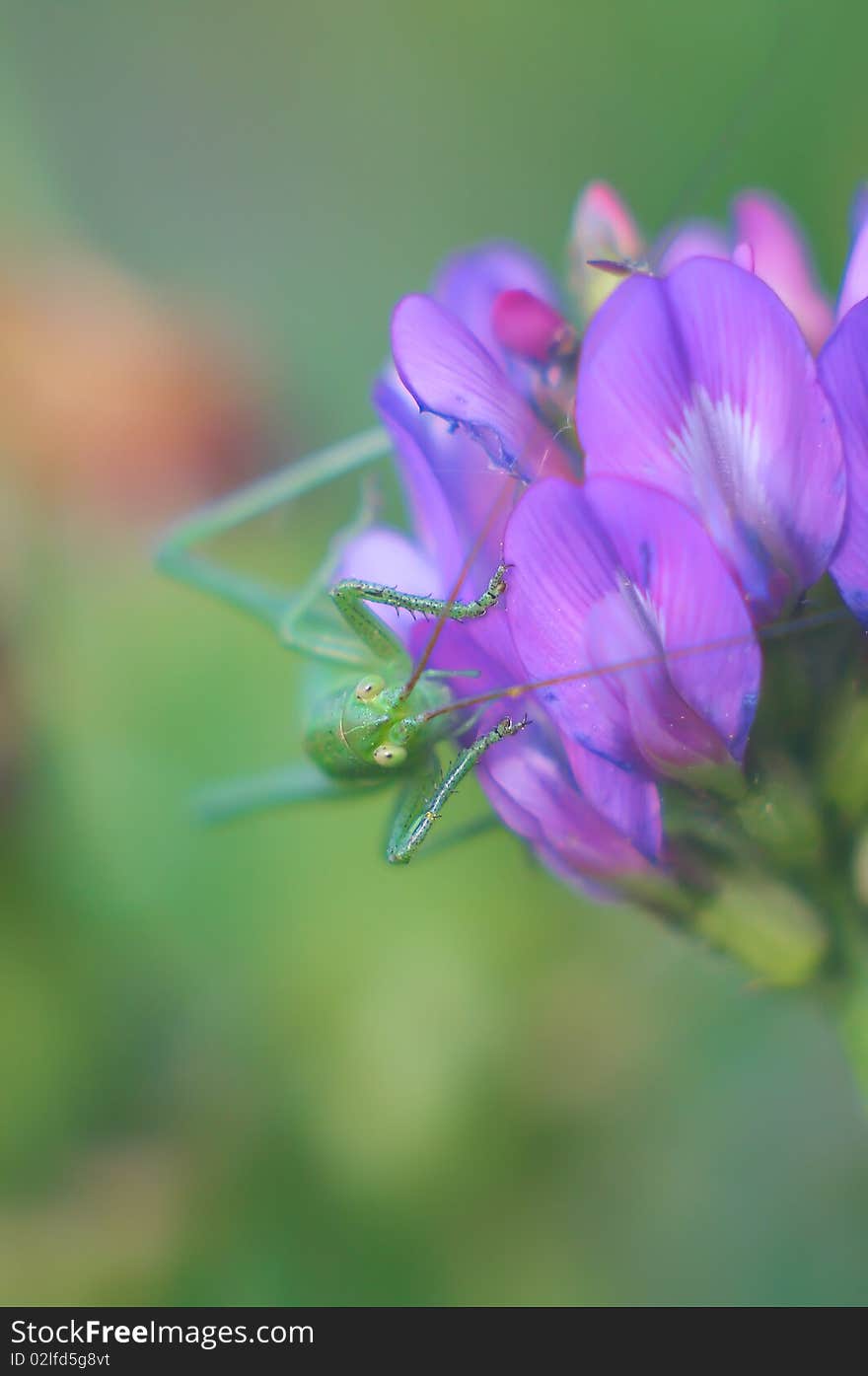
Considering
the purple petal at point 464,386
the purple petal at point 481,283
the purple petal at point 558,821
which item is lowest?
the purple petal at point 558,821

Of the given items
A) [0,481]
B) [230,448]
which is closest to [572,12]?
[230,448]

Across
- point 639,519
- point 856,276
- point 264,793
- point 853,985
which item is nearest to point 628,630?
point 639,519

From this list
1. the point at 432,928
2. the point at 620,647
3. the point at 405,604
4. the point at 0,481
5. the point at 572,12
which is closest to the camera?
the point at 620,647

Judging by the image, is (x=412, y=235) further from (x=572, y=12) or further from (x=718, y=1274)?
(x=718, y=1274)

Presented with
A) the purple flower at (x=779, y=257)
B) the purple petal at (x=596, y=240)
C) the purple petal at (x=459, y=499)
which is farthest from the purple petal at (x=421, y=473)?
the purple flower at (x=779, y=257)

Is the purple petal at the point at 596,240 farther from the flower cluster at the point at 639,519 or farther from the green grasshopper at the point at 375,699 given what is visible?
the green grasshopper at the point at 375,699

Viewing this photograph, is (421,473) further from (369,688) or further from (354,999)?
(354,999)
